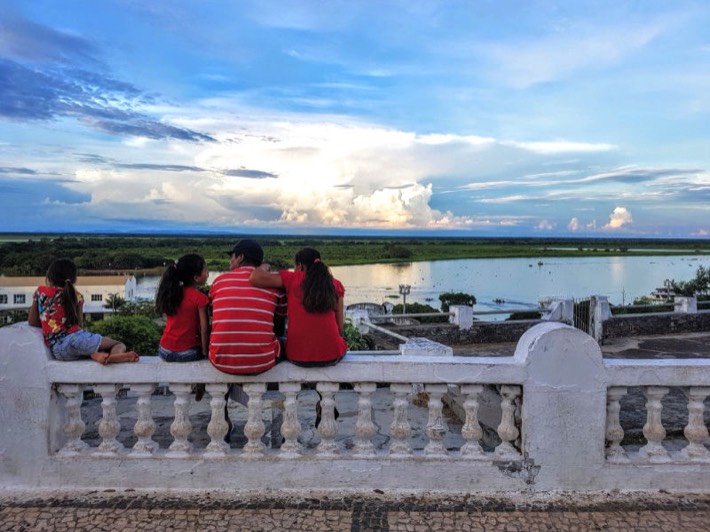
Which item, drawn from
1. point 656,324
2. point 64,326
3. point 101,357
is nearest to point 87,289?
point 656,324

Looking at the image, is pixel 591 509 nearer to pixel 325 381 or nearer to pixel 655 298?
pixel 325 381

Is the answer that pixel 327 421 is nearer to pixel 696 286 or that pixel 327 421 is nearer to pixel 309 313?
pixel 309 313

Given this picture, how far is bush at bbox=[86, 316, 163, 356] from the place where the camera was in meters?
14.3

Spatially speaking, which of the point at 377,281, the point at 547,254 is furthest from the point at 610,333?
the point at 547,254

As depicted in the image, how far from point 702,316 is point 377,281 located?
58.4 metres

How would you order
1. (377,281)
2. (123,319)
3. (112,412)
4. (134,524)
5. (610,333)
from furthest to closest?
(377,281) → (610,333) → (123,319) → (112,412) → (134,524)

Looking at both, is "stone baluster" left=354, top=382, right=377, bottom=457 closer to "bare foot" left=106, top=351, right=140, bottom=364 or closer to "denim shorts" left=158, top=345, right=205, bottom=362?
"denim shorts" left=158, top=345, right=205, bottom=362

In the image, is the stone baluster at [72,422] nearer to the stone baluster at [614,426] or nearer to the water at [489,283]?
the stone baluster at [614,426]

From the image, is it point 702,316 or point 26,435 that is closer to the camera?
point 26,435

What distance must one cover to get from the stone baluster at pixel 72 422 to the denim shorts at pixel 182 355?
0.51m

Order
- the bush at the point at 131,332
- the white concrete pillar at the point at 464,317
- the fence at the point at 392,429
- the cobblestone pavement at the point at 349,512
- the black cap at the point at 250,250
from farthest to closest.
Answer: the white concrete pillar at the point at 464,317
the bush at the point at 131,332
the black cap at the point at 250,250
the fence at the point at 392,429
the cobblestone pavement at the point at 349,512

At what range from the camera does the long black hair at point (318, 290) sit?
123 inches

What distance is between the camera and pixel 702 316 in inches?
648

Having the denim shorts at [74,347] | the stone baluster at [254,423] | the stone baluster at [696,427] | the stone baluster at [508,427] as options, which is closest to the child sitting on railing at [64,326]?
the denim shorts at [74,347]
